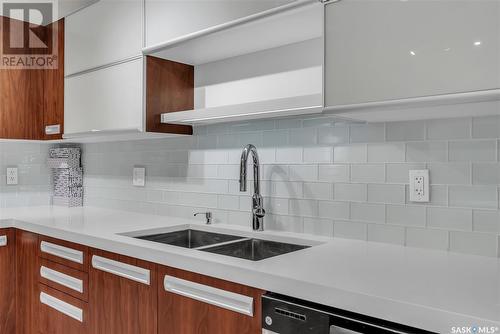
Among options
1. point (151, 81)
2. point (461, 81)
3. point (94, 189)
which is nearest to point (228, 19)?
point (151, 81)

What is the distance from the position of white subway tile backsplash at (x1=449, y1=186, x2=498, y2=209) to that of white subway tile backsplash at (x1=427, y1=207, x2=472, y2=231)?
3 cm

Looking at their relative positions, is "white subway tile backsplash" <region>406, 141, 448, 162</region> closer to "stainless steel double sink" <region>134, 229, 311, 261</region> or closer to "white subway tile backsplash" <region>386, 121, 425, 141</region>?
"white subway tile backsplash" <region>386, 121, 425, 141</region>

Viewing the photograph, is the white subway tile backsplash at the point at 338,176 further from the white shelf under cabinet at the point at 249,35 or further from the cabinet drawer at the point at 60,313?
the cabinet drawer at the point at 60,313

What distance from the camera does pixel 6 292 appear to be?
2510mm

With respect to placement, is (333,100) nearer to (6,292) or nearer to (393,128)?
(393,128)

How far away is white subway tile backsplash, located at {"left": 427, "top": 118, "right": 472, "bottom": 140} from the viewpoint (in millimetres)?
1516

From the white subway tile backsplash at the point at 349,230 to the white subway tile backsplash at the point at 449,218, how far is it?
278mm

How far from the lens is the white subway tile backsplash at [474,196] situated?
1465mm

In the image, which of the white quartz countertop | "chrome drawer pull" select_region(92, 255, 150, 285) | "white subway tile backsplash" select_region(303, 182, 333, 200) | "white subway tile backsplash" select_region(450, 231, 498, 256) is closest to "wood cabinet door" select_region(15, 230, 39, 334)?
the white quartz countertop

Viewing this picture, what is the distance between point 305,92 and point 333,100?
1.60 ft

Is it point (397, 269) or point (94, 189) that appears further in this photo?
point (94, 189)

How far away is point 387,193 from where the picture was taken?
5.61 feet
